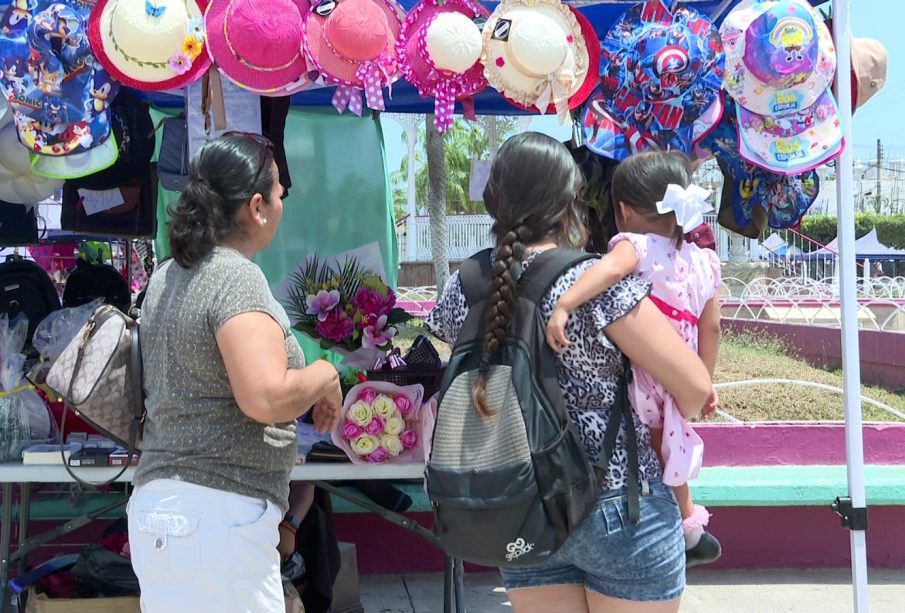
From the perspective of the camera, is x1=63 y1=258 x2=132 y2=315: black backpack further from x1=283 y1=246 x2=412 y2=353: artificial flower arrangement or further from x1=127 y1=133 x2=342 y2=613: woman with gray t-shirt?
x1=127 y1=133 x2=342 y2=613: woman with gray t-shirt

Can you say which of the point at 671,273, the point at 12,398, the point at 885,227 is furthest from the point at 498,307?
the point at 885,227

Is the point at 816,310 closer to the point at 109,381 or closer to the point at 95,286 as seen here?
the point at 95,286

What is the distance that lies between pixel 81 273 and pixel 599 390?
4.77 m

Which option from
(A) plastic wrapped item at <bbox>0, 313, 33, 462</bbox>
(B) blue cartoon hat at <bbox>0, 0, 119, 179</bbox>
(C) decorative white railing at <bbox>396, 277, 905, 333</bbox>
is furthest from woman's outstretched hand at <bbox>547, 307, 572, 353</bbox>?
(C) decorative white railing at <bbox>396, 277, 905, 333</bbox>

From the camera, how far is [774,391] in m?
7.84

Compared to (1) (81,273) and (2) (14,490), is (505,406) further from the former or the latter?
(1) (81,273)

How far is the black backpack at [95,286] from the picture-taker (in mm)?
5641

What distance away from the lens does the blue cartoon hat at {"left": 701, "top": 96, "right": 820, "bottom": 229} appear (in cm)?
329

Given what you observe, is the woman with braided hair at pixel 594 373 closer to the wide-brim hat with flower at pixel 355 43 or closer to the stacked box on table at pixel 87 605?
the wide-brim hat with flower at pixel 355 43

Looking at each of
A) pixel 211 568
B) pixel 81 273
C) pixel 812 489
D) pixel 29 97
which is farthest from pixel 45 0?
pixel 812 489

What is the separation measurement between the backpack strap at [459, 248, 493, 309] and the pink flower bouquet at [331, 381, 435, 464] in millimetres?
1158

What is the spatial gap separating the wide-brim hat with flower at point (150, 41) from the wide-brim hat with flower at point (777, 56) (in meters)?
1.72

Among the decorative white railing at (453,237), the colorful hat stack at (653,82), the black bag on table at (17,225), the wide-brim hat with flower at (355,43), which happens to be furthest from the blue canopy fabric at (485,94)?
the decorative white railing at (453,237)

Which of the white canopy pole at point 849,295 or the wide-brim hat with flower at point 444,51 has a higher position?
the wide-brim hat with flower at point 444,51
